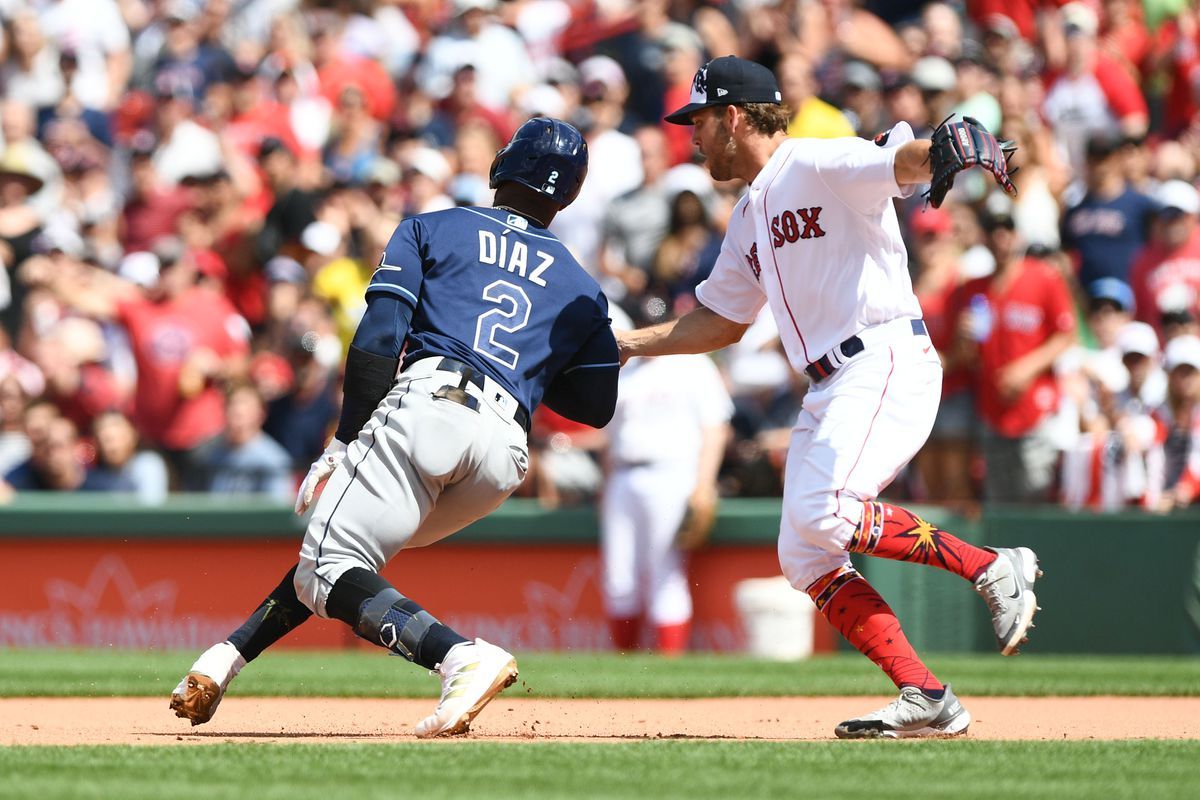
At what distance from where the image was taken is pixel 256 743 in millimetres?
5945

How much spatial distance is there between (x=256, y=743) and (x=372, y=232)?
309 inches

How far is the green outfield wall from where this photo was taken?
11.1 m

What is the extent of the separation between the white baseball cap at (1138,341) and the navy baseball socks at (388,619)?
253 inches

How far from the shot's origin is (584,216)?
1334 centimetres

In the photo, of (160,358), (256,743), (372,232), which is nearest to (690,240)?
(372,232)

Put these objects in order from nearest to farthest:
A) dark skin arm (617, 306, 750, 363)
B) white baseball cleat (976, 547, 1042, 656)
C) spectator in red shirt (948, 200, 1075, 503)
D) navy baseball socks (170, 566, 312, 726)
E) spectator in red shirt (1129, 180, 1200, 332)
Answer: white baseball cleat (976, 547, 1042, 656) → navy baseball socks (170, 566, 312, 726) → dark skin arm (617, 306, 750, 363) → spectator in red shirt (948, 200, 1075, 503) → spectator in red shirt (1129, 180, 1200, 332)

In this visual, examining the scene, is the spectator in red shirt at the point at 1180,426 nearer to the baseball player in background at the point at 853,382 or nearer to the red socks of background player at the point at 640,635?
the red socks of background player at the point at 640,635

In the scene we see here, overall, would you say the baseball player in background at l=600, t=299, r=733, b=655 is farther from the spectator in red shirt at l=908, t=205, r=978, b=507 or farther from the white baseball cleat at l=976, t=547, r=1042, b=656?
the white baseball cleat at l=976, t=547, r=1042, b=656

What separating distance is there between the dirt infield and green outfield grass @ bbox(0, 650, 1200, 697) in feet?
0.90

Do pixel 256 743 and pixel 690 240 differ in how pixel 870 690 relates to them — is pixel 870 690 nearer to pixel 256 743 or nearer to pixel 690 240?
pixel 256 743

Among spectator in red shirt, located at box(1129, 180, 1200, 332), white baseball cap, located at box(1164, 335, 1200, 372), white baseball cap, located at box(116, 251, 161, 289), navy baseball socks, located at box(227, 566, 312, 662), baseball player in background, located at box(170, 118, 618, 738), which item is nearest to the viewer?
baseball player in background, located at box(170, 118, 618, 738)

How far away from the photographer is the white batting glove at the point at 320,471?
5.98 m

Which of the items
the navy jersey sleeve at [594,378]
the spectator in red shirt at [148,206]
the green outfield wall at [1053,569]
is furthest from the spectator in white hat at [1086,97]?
the navy jersey sleeve at [594,378]

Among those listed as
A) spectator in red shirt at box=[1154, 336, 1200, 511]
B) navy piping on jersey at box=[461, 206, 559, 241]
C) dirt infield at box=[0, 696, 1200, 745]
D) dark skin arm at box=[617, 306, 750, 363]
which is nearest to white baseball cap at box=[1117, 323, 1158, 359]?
spectator in red shirt at box=[1154, 336, 1200, 511]
